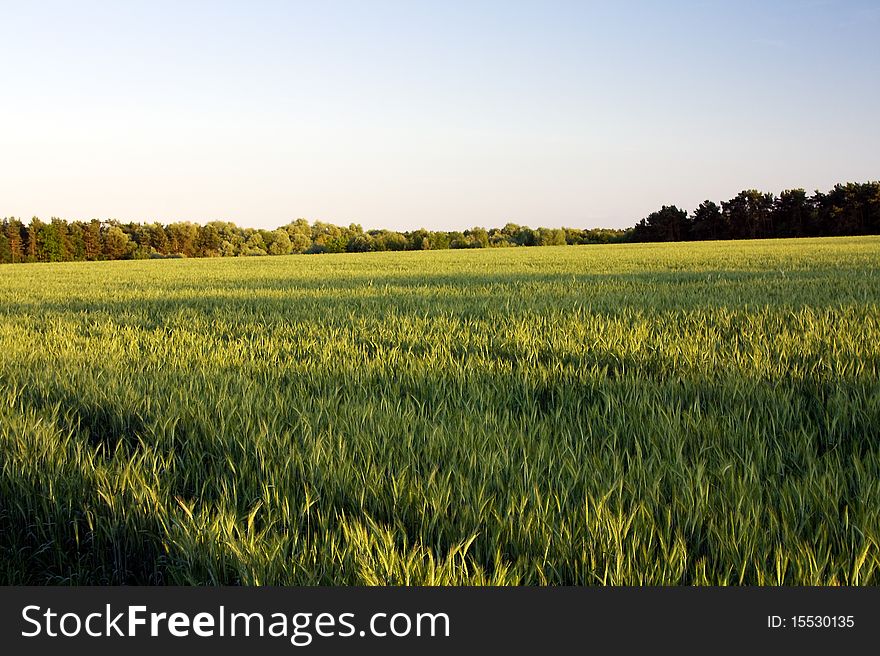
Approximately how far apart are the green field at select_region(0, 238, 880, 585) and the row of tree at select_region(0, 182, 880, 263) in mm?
77010

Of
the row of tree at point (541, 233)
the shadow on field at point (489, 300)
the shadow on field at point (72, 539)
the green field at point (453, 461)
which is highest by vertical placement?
the row of tree at point (541, 233)

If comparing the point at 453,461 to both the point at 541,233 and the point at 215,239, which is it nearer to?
the point at 541,233

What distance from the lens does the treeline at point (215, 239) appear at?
8444 centimetres

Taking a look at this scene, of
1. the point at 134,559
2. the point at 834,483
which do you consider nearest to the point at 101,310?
the point at 134,559

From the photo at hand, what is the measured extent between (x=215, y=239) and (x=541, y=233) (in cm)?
5463

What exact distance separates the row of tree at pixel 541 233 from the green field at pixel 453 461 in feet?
253

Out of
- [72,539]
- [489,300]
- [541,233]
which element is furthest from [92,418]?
[541,233]

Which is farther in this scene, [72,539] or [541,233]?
[541,233]

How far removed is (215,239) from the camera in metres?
98.9

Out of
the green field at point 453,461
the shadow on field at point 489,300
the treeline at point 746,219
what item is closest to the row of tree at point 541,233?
Result: the treeline at point 746,219

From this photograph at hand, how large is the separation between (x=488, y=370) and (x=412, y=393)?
68 centimetres

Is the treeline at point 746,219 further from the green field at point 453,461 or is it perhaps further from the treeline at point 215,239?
the green field at point 453,461

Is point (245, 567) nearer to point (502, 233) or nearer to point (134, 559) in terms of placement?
point (134, 559)

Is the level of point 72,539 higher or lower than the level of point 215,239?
lower
